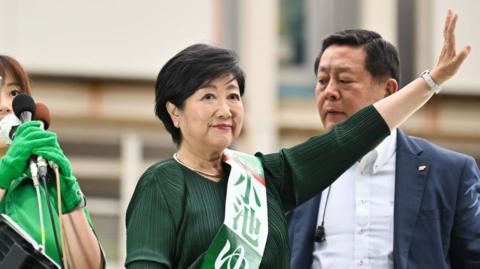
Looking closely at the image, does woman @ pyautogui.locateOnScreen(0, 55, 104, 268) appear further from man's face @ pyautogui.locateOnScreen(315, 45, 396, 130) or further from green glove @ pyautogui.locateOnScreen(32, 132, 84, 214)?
man's face @ pyautogui.locateOnScreen(315, 45, 396, 130)

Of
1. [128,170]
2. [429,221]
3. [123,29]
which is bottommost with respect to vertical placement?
[128,170]

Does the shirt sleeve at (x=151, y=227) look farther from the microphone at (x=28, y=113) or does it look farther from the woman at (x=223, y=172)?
the microphone at (x=28, y=113)

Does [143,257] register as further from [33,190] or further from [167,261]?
[33,190]

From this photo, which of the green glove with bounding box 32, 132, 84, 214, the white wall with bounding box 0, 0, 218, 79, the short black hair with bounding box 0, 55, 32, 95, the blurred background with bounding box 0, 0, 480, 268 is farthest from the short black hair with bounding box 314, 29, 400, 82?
the white wall with bounding box 0, 0, 218, 79

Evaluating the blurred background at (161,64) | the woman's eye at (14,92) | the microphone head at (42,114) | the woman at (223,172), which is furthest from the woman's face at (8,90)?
the blurred background at (161,64)

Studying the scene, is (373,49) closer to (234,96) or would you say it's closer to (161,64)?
(234,96)

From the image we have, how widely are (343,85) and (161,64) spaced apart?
7138 mm

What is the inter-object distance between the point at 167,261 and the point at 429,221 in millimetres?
1219

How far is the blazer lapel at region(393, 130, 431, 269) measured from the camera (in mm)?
6031

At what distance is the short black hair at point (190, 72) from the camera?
554 cm

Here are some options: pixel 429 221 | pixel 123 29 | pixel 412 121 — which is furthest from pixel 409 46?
pixel 429 221

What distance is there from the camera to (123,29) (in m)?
13.5

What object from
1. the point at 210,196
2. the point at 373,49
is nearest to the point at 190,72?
the point at 210,196

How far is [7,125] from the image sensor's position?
5.56 m
